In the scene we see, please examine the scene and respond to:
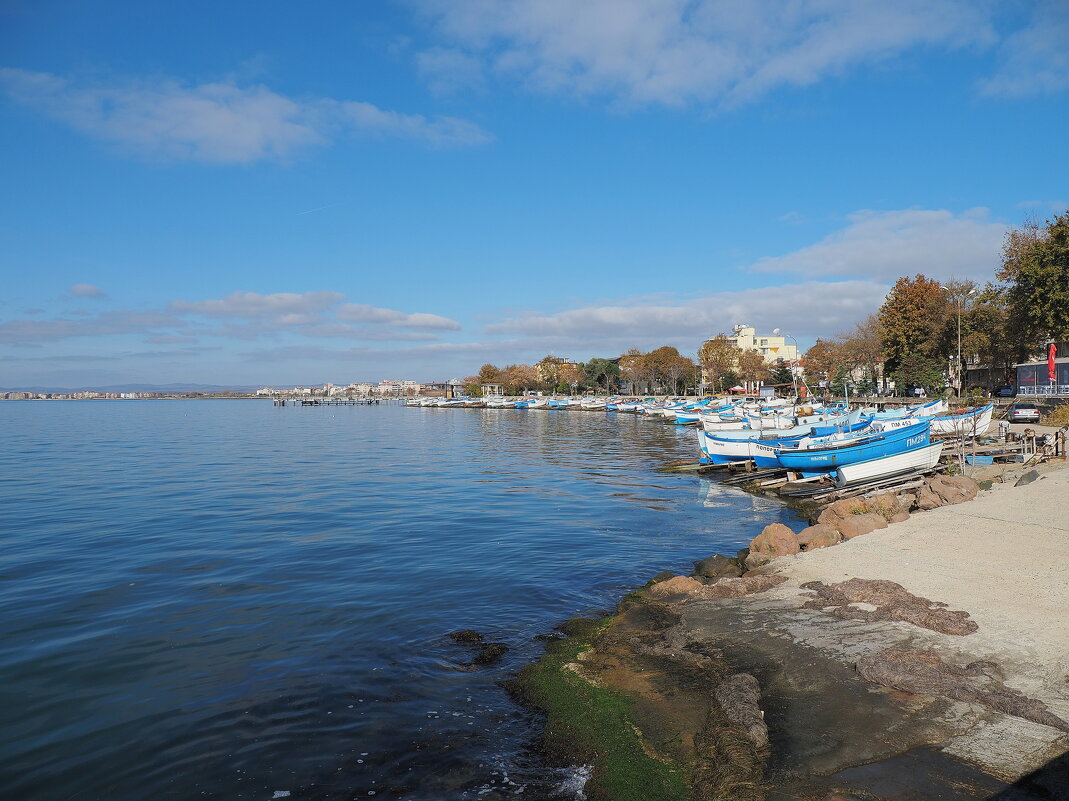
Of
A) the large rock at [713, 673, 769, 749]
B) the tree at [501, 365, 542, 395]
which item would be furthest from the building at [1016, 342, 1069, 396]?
the tree at [501, 365, 542, 395]

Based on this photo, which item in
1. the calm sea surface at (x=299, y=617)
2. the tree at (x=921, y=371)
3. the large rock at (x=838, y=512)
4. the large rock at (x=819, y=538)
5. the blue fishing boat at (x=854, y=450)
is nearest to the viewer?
the calm sea surface at (x=299, y=617)

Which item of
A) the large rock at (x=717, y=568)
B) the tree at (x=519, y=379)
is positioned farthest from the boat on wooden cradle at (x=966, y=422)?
the tree at (x=519, y=379)

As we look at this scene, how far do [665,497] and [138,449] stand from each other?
40.8 m

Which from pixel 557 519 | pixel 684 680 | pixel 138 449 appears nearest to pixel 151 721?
pixel 684 680

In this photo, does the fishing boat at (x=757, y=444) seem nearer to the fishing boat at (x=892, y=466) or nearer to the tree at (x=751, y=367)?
the fishing boat at (x=892, y=466)

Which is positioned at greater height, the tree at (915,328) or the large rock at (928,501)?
the tree at (915,328)

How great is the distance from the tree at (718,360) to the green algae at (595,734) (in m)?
114

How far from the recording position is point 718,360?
4685 inches

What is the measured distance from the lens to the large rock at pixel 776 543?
561 inches

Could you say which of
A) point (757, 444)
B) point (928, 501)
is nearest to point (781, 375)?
point (757, 444)

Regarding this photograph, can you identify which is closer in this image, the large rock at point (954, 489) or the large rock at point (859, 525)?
the large rock at point (859, 525)

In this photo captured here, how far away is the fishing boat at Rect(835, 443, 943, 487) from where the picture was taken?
25906mm

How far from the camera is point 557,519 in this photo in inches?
882

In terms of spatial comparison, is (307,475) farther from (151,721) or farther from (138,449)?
(151,721)
